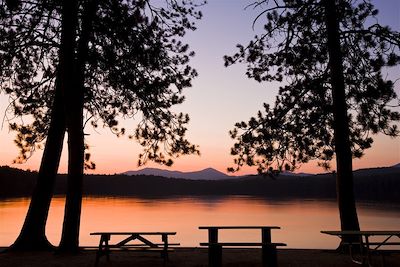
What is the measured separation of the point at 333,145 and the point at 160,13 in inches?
219

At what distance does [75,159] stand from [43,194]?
5.73 ft

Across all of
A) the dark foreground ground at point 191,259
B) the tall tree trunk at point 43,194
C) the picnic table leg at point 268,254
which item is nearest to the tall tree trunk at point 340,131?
the dark foreground ground at point 191,259

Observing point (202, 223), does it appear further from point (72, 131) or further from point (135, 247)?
→ point (135, 247)

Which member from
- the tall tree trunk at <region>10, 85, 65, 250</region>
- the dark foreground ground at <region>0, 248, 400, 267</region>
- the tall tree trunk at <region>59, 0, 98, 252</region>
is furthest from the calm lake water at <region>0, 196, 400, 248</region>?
the dark foreground ground at <region>0, 248, 400, 267</region>

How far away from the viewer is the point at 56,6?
38.7 ft

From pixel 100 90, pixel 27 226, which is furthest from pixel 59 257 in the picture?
pixel 100 90

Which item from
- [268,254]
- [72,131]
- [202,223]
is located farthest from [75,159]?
[202,223]

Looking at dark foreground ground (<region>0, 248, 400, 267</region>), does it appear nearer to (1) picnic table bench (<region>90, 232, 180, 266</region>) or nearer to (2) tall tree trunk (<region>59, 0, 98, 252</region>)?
(1) picnic table bench (<region>90, 232, 180, 266</region>)

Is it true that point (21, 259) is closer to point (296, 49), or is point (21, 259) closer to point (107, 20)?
point (107, 20)

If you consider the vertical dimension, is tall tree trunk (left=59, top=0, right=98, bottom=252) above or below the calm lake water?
above

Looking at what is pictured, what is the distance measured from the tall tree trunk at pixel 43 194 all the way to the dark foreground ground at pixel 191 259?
0.63 meters

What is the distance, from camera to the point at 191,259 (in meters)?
9.66

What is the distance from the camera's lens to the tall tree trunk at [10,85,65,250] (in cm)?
1155

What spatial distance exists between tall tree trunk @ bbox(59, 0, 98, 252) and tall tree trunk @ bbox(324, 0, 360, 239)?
5.69 meters
